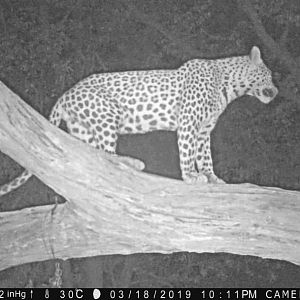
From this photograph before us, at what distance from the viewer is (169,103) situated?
3.09 meters

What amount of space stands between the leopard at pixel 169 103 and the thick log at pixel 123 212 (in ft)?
1.01

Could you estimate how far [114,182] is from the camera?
8.53ft

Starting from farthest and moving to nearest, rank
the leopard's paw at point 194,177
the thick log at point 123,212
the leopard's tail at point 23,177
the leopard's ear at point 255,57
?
the leopard's ear at point 255,57 → the leopard's tail at point 23,177 → the leopard's paw at point 194,177 → the thick log at point 123,212

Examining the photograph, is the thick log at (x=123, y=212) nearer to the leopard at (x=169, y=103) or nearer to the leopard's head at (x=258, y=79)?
the leopard at (x=169, y=103)

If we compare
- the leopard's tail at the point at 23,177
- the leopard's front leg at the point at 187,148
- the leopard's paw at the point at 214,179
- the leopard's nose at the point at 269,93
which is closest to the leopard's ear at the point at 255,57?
the leopard's nose at the point at 269,93

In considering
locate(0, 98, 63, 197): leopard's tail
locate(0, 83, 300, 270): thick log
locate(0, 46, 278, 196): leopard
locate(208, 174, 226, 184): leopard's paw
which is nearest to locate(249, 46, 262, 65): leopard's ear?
locate(0, 46, 278, 196): leopard

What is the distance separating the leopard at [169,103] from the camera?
119 inches

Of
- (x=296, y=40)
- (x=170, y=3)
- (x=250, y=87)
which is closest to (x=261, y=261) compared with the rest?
(x=250, y=87)

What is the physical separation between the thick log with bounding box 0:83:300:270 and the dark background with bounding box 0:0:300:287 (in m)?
0.44

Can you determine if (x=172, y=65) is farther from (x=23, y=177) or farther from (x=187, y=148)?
(x=23, y=177)

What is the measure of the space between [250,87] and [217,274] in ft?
3.29

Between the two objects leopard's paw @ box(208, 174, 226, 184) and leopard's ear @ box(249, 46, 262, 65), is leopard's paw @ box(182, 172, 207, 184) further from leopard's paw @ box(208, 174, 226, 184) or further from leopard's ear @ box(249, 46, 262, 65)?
leopard's ear @ box(249, 46, 262, 65)

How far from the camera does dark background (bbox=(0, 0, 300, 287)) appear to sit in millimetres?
3236

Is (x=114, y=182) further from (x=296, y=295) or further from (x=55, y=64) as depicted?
(x=296, y=295)
